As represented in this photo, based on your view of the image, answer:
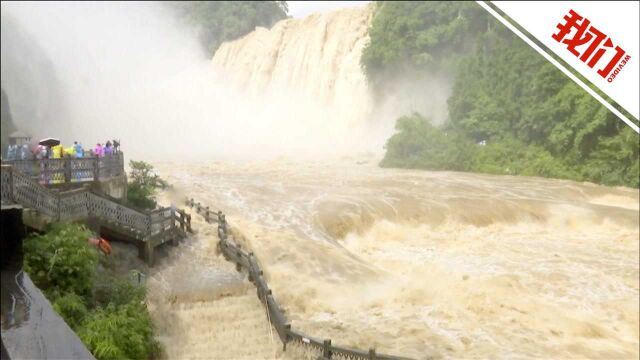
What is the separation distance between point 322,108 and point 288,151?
7872mm

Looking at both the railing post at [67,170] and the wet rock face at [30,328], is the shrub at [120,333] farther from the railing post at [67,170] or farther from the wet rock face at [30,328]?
the railing post at [67,170]

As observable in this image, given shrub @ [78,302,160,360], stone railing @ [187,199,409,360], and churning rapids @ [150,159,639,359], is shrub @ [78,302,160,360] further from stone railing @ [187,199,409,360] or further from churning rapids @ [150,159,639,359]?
stone railing @ [187,199,409,360]

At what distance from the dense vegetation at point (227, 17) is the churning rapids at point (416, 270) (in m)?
56.5

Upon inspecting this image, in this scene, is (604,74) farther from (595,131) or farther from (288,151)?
(288,151)

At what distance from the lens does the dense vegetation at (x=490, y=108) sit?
109 feet

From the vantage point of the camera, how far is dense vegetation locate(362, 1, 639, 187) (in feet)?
109

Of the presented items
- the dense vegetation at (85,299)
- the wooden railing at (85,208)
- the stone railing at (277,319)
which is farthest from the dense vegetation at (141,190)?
the dense vegetation at (85,299)

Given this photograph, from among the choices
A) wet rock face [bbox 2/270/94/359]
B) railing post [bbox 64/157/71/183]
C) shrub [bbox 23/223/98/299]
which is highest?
railing post [bbox 64/157/71/183]

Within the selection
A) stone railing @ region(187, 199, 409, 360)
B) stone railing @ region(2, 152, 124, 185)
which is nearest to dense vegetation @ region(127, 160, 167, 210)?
stone railing @ region(2, 152, 124, 185)

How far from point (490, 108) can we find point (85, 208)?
34.2m

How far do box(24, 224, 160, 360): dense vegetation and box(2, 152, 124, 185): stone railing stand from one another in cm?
300

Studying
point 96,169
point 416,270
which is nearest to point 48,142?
point 96,169

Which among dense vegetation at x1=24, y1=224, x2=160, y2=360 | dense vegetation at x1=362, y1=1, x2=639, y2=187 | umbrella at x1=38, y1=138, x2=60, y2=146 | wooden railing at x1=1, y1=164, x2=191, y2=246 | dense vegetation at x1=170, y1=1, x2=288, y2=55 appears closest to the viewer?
dense vegetation at x1=24, y1=224, x2=160, y2=360

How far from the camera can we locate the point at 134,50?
3078 inches
